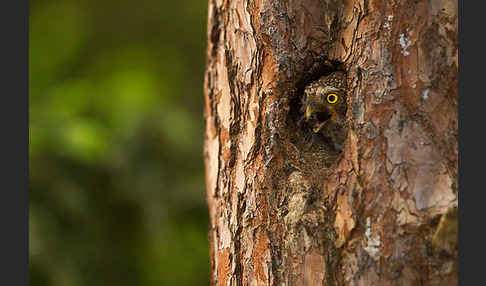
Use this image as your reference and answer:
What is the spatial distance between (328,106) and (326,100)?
0.16 feet

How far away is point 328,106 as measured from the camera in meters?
1.84

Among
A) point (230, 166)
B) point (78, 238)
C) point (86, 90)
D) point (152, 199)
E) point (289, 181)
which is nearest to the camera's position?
point (289, 181)

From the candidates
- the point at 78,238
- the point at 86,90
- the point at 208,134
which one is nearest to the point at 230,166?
the point at 208,134

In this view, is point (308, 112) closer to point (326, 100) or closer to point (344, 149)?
point (326, 100)

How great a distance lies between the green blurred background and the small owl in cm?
241

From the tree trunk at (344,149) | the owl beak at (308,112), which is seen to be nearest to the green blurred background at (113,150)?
the tree trunk at (344,149)

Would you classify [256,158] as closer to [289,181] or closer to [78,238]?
[289,181]

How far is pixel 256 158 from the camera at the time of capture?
1.80 metres

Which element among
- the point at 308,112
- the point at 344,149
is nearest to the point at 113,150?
the point at 308,112

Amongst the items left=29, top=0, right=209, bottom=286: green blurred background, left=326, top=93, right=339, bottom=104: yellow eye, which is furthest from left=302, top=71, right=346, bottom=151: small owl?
left=29, top=0, right=209, bottom=286: green blurred background

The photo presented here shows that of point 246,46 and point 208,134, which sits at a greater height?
point 246,46

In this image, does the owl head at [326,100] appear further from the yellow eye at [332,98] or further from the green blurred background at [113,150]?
the green blurred background at [113,150]

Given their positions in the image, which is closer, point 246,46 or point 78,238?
point 246,46

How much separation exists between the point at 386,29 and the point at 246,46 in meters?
0.53
